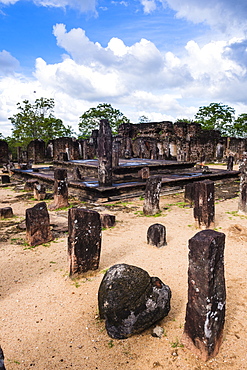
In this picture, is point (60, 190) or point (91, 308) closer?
point (91, 308)

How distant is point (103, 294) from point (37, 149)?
86.3 ft

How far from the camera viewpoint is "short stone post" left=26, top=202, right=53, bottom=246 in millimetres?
5965

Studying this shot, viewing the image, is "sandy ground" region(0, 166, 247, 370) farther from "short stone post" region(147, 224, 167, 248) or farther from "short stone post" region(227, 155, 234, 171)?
"short stone post" region(227, 155, 234, 171)

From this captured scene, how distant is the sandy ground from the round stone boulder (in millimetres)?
135

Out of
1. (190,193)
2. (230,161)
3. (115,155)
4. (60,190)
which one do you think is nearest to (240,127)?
(230,161)

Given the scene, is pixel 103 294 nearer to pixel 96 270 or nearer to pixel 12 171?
pixel 96 270

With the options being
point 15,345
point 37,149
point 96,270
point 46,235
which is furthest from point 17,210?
point 37,149

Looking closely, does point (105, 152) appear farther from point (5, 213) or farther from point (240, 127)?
point (240, 127)

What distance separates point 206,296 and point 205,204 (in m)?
4.34

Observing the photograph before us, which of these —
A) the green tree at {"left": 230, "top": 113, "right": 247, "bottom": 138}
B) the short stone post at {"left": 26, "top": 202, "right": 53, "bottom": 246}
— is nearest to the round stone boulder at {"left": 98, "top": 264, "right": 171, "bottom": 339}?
the short stone post at {"left": 26, "top": 202, "right": 53, "bottom": 246}

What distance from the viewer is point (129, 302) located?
3.08 m

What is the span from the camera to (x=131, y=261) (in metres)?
5.06

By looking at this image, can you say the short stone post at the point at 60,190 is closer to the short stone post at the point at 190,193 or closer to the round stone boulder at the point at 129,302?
the short stone post at the point at 190,193

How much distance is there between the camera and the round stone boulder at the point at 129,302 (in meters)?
3.04
